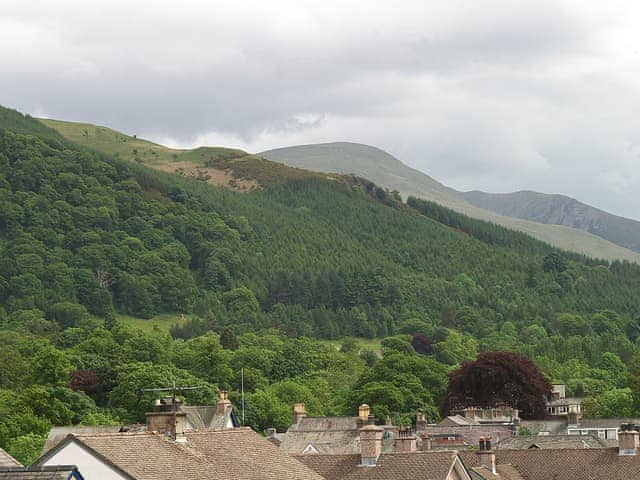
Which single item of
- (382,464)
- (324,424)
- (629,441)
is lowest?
(324,424)

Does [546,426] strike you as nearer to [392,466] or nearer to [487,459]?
[487,459]

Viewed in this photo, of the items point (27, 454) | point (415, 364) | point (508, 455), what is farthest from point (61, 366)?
point (508, 455)

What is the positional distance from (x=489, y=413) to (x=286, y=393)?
45.2 m

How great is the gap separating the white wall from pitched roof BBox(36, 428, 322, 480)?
16cm

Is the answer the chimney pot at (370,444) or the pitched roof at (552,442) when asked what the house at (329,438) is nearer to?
the pitched roof at (552,442)

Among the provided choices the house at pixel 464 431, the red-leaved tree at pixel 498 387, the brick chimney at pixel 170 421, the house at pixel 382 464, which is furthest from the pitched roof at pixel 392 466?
the red-leaved tree at pixel 498 387

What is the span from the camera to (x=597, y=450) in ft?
236

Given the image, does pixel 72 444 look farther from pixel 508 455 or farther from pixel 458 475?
pixel 508 455

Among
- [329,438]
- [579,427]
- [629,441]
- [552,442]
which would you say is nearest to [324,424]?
[329,438]

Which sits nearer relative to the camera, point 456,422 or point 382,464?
point 382,464

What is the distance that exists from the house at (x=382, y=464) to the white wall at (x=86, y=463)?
15377 millimetres

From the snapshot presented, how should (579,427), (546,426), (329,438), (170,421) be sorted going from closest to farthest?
1. (170,421)
2. (329,438)
3. (579,427)
4. (546,426)

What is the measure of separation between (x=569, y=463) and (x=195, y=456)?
109 ft

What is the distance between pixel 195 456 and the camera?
138 ft
